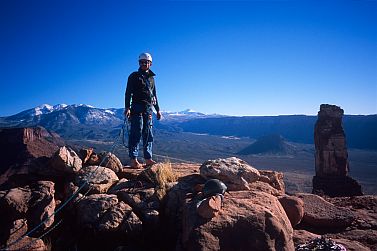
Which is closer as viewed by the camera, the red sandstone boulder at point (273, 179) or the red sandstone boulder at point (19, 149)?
the red sandstone boulder at point (273, 179)

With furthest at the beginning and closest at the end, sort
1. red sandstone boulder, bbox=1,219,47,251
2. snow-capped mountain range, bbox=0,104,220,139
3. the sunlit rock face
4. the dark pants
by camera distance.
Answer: snow-capped mountain range, bbox=0,104,220,139 < the sunlit rock face < the dark pants < red sandstone boulder, bbox=1,219,47,251

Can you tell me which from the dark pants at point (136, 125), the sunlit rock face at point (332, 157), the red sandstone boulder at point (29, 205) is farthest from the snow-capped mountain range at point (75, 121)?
the red sandstone boulder at point (29, 205)

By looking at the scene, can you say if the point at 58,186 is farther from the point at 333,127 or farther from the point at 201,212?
the point at 333,127

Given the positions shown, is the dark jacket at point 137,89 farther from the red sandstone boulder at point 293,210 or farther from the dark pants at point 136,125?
the red sandstone boulder at point 293,210

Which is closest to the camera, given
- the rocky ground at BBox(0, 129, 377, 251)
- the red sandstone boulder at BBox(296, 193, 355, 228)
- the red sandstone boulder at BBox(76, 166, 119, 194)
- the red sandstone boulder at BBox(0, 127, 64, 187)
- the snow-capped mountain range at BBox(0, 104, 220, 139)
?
the rocky ground at BBox(0, 129, 377, 251)

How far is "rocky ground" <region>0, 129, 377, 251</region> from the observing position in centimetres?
321

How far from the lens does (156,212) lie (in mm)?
3770

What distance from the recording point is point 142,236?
357cm

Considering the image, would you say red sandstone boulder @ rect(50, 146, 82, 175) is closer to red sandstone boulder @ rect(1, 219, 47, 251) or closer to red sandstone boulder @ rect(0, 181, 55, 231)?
red sandstone boulder @ rect(0, 181, 55, 231)

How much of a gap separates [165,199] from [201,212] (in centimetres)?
87

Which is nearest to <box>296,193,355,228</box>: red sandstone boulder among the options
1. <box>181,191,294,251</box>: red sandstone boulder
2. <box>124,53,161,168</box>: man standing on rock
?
<box>181,191,294,251</box>: red sandstone boulder

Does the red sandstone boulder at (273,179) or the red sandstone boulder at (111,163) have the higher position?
the red sandstone boulder at (111,163)

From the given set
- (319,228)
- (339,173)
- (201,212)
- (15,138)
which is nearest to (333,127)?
(339,173)

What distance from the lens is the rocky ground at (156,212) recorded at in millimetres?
3207
